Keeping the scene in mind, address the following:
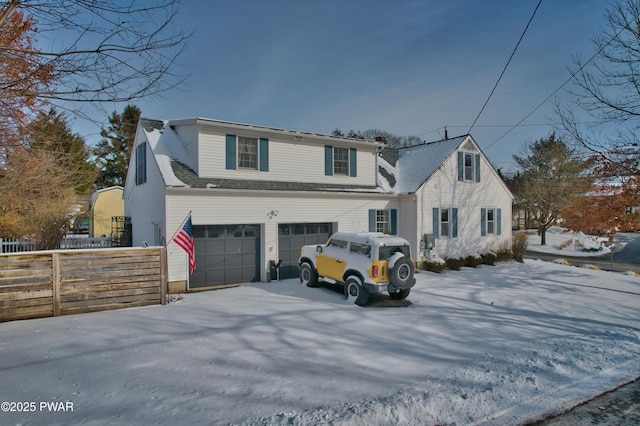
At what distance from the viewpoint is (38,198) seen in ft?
54.3

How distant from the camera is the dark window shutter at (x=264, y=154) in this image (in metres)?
14.7

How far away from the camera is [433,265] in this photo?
16.6 meters

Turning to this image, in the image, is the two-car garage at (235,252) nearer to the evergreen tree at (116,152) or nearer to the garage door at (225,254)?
the garage door at (225,254)

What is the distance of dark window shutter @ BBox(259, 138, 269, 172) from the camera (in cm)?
1466

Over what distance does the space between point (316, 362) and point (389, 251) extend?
4967mm

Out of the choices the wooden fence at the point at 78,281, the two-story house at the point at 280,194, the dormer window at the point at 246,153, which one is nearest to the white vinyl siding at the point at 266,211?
the two-story house at the point at 280,194

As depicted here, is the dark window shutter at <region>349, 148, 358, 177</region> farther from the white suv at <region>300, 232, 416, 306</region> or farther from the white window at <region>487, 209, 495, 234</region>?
A: the white window at <region>487, 209, 495, 234</region>

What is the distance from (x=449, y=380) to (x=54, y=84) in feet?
25.0

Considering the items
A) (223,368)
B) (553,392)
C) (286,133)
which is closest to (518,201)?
(286,133)

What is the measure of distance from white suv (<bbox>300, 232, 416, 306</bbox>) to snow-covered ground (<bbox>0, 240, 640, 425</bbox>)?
633mm

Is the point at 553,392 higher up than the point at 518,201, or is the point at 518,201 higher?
the point at 518,201

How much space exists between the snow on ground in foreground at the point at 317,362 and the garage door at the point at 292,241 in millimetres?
4303

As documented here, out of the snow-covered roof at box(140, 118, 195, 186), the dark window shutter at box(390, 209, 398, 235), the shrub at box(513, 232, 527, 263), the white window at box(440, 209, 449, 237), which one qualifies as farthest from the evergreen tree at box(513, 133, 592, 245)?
the snow-covered roof at box(140, 118, 195, 186)

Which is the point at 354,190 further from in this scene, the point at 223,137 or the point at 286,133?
the point at 223,137
